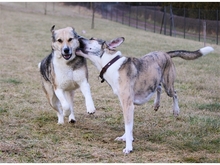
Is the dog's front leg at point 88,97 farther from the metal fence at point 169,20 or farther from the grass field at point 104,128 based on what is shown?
the metal fence at point 169,20

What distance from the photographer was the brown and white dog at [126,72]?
220 inches

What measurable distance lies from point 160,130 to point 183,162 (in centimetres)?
148

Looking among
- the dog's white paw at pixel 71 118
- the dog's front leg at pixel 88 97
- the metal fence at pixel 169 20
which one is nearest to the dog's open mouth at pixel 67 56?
the dog's front leg at pixel 88 97

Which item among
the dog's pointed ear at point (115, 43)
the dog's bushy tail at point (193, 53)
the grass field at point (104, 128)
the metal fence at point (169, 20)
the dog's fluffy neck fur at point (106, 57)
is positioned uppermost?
the dog's pointed ear at point (115, 43)

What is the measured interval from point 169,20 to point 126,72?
30.0 m

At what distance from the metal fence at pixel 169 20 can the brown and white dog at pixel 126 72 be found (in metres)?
17.8

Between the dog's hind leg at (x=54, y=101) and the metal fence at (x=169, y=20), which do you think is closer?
the dog's hind leg at (x=54, y=101)

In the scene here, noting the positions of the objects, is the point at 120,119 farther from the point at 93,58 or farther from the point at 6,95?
the point at 6,95

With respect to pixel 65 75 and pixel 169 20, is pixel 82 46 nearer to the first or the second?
pixel 65 75

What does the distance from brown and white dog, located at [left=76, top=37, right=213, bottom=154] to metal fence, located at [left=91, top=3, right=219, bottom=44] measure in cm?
1785

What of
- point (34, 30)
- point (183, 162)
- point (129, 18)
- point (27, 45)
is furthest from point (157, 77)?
point (129, 18)

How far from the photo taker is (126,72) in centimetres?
571

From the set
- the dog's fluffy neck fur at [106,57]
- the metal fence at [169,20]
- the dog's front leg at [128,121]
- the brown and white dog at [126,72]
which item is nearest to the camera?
the dog's front leg at [128,121]

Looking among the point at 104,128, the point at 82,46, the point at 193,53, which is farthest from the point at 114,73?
the point at 193,53
